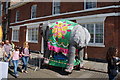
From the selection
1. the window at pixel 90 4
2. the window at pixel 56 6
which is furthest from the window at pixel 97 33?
the window at pixel 56 6

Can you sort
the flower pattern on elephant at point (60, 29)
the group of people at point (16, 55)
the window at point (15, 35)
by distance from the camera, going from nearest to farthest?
the group of people at point (16, 55), the flower pattern on elephant at point (60, 29), the window at point (15, 35)

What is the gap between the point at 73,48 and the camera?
6.25 m

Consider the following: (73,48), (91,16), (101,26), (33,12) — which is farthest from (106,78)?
(33,12)

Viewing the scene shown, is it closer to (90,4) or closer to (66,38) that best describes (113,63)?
(66,38)

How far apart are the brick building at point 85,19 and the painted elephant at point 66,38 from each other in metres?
3.09

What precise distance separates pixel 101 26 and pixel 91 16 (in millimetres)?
1265

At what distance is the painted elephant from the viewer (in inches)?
243

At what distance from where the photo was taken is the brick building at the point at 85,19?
352 inches

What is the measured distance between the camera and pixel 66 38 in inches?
257

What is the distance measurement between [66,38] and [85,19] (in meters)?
4.60

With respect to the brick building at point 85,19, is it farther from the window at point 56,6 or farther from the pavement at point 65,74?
the pavement at point 65,74

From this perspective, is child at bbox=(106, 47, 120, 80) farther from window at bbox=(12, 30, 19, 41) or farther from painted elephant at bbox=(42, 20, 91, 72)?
window at bbox=(12, 30, 19, 41)

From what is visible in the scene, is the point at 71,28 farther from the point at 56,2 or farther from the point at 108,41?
the point at 56,2

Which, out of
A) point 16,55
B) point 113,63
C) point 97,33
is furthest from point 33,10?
point 113,63
